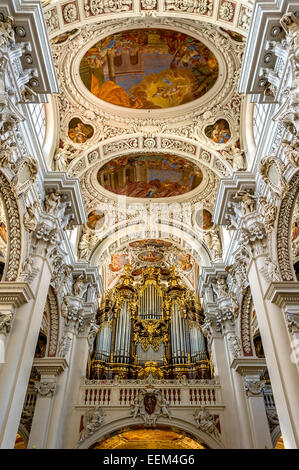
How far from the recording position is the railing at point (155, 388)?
13.3 m

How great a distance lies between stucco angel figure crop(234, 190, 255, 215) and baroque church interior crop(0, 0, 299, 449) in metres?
0.05

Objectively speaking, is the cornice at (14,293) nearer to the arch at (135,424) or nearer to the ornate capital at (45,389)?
the ornate capital at (45,389)

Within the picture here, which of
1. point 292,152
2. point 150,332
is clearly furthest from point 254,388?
point 292,152

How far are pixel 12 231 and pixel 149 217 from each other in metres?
9.10

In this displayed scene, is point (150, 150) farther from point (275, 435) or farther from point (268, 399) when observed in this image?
point (275, 435)

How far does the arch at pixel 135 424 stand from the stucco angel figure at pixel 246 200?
24.4 feet

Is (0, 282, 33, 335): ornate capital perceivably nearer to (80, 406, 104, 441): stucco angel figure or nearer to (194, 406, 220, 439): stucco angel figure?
(80, 406, 104, 441): stucco angel figure

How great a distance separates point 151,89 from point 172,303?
10.2 meters

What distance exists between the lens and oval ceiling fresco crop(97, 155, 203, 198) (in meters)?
15.7

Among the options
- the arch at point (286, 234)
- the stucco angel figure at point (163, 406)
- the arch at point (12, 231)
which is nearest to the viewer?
the arch at point (286, 234)

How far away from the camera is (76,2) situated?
32.7 feet

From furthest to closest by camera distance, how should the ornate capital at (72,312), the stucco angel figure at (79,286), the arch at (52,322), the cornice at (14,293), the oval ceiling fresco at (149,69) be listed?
the stucco angel figure at (79,286) → the ornate capital at (72,312) → the arch at (52,322) → the oval ceiling fresco at (149,69) → the cornice at (14,293)

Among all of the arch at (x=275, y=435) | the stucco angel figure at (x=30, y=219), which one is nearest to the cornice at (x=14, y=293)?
the stucco angel figure at (x=30, y=219)
